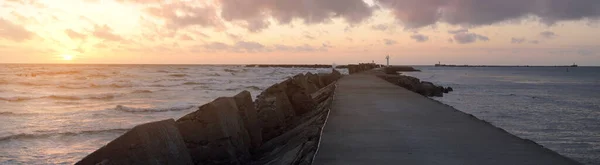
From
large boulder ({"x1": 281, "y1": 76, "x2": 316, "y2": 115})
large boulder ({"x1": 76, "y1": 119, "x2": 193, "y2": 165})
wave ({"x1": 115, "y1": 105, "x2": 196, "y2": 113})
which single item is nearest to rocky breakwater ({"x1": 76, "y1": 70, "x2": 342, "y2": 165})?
large boulder ({"x1": 76, "y1": 119, "x2": 193, "y2": 165})

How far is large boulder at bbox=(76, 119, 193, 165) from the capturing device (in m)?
4.93

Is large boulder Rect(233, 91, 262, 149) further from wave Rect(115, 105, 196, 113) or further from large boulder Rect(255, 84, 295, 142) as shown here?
wave Rect(115, 105, 196, 113)

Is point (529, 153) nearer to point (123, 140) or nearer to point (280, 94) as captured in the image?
point (123, 140)

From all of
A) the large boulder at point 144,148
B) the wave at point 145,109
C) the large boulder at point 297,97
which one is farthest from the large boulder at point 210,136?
the wave at point 145,109

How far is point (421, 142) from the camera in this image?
20.0 ft

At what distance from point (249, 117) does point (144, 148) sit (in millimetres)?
3881

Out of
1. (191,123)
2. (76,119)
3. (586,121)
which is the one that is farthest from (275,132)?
(586,121)

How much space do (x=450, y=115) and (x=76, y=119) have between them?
11418mm

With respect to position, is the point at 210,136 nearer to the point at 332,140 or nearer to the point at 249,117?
the point at 332,140

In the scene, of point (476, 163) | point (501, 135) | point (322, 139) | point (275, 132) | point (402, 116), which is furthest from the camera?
point (275, 132)

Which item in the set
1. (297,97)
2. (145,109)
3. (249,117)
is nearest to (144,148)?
(249,117)

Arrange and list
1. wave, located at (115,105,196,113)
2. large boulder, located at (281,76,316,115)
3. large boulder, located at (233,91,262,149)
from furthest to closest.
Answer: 1. wave, located at (115,105,196,113)
2. large boulder, located at (281,76,316,115)
3. large boulder, located at (233,91,262,149)

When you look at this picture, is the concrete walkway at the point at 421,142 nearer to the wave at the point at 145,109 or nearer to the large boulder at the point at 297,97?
the large boulder at the point at 297,97

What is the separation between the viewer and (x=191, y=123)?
22.9 feet
